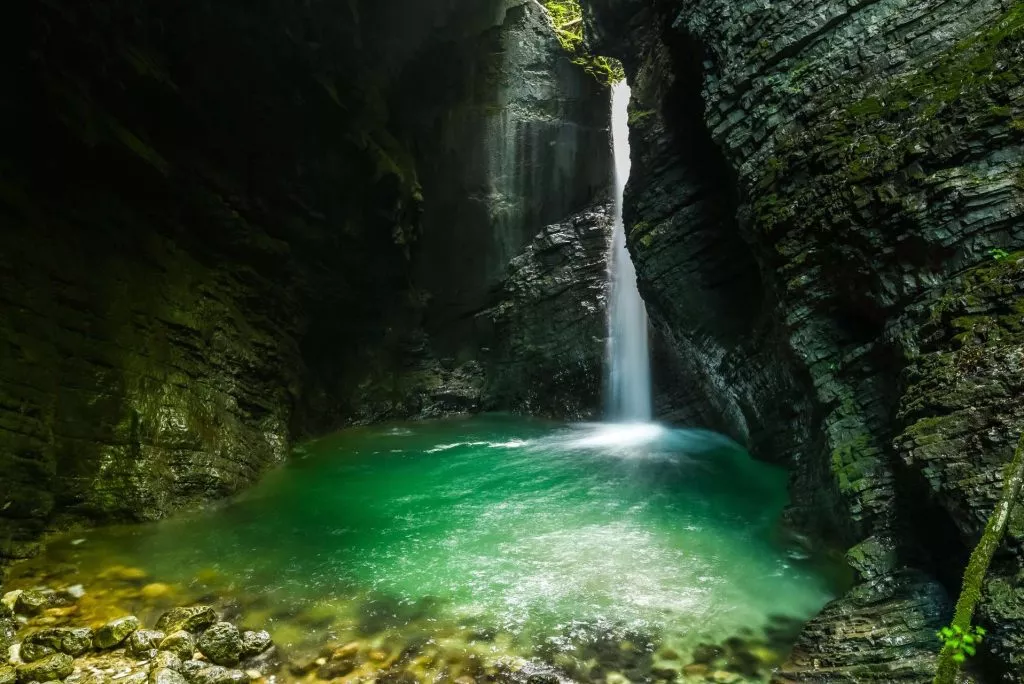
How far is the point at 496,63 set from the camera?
18.9 meters

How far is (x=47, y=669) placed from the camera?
14.1 ft

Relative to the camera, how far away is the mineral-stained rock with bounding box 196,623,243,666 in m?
4.71

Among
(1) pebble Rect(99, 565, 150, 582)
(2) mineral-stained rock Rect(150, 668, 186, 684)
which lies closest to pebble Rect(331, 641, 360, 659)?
(2) mineral-stained rock Rect(150, 668, 186, 684)

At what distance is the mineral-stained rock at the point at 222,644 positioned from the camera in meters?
4.71

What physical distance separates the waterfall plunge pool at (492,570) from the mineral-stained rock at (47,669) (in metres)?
0.89

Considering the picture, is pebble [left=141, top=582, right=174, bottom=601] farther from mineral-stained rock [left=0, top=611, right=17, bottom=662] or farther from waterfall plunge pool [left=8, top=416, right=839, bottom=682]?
mineral-stained rock [left=0, top=611, right=17, bottom=662]

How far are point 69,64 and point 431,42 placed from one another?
33.5ft

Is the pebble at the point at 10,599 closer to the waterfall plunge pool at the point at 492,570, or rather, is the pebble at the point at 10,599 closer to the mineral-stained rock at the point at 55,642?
the waterfall plunge pool at the point at 492,570

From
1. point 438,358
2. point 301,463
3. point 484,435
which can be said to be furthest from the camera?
point 438,358

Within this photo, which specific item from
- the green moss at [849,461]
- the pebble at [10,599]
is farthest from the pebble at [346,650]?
the green moss at [849,461]

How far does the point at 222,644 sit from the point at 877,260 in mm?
7610

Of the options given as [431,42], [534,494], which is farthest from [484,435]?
[431,42]

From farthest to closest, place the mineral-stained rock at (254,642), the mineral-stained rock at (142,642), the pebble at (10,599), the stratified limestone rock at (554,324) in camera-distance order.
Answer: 1. the stratified limestone rock at (554,324)
2. the pebble at (10,599)
3. the mineral-stained rock at (254,642)
4. the mineral-stained rock at (142,642)

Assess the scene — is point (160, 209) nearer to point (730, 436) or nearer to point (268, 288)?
point (268, 288)
